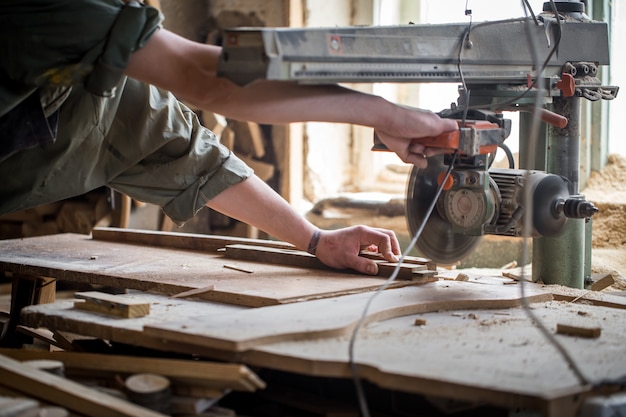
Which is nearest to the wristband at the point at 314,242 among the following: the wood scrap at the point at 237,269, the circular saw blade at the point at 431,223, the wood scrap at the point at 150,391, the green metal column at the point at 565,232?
the wood scrap at the point at 237,269

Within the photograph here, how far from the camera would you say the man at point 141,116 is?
7.26 feet

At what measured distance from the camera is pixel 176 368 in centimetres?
194

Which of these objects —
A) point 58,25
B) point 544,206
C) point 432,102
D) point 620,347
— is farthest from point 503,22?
point 432,102

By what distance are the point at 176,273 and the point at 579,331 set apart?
3.93 ft

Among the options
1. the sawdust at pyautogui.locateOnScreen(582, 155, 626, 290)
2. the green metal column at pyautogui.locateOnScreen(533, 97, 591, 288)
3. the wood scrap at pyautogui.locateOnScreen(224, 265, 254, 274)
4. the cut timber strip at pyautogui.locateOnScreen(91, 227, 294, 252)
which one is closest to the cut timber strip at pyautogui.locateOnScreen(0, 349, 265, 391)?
the wood scrap at pyautogui.locateOnScreen(224, 265, 254, 274)

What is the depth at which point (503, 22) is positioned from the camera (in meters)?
2.66

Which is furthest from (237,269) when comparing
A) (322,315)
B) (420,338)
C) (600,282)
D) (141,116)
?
(600,282)

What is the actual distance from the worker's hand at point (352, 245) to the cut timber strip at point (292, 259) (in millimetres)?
41

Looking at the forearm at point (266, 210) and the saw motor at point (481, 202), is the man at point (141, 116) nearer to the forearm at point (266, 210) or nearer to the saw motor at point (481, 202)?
the forearm at point (266, 210)

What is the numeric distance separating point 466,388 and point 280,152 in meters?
3.84

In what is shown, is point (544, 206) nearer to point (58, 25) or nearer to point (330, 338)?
point (330, 338)

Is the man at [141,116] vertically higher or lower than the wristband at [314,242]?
higher

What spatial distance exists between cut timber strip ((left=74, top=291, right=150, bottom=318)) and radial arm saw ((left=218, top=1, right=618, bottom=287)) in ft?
1.97

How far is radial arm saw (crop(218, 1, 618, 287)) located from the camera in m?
2.20
